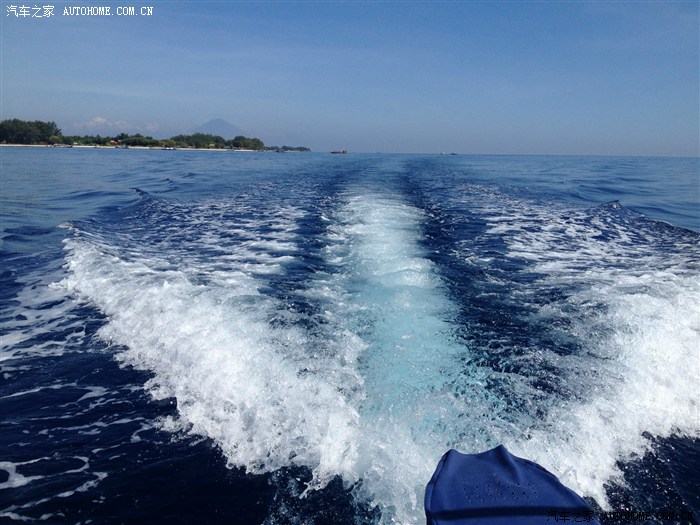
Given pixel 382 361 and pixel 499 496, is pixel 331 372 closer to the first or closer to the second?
pixel 382 361

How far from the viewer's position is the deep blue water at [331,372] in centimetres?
277

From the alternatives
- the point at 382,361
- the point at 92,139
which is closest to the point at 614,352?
the point at 382,361

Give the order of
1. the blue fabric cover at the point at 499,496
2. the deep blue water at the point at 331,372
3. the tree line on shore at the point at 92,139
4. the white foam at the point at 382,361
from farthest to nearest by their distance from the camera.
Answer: the tree line on shore at the point at 92,139
the white foam at the point at 382,361
the deep blue water at the point at 331,372
the blue fabric cover at the point at 499,496

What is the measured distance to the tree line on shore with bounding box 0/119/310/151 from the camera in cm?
6059

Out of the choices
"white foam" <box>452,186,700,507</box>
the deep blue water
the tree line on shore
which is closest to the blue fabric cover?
the deep blue water

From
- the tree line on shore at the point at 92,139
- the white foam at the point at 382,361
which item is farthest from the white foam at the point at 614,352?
the tree line on shore at the point at 92,139

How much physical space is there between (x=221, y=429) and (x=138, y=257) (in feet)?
18.1

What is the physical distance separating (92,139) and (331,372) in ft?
277

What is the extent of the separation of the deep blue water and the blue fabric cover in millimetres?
481

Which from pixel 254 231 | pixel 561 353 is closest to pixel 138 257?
pixel 254 231

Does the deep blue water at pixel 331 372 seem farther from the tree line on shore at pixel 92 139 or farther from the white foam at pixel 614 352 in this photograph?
the tree line on shore at pixel 92 139

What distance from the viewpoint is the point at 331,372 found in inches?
153

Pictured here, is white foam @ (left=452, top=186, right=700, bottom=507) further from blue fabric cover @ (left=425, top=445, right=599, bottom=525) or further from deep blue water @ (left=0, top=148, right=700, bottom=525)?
blue fabric cover @ (left=425, top=445, right=599, bottom=525)

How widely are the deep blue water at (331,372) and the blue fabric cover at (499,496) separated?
0.48 metres
